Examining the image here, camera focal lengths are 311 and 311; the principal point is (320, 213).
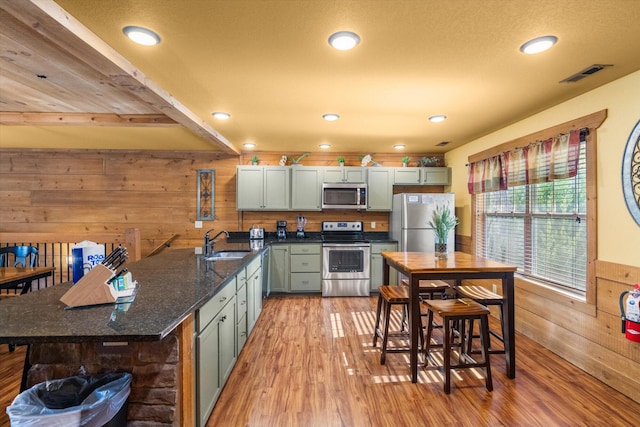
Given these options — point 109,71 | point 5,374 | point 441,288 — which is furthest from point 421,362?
point 5,374

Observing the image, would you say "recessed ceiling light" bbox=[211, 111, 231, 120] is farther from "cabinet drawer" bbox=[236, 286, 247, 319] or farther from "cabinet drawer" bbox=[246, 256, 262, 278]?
"cabinet drawer" bbox=[236, 286, 247, 319]

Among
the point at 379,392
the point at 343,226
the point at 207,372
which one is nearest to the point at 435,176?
the point at 343,226

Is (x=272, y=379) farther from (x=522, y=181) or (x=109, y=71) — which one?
(x=522, y=181)

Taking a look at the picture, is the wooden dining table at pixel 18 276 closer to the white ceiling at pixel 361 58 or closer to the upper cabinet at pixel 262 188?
the white ceiling at pixel 361 58

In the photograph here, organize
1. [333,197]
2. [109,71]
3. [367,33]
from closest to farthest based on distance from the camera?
[367,33]
[109,71]
[333,197]

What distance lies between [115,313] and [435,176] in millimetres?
4742

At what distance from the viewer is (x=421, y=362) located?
2730mm

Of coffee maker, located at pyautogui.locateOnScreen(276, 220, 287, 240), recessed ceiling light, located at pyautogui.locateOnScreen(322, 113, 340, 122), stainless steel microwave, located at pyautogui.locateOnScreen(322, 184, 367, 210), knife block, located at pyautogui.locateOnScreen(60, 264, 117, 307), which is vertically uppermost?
recessed ceiling light, located at pyautogui.locateOnScreen(322, 113, 340, 122)

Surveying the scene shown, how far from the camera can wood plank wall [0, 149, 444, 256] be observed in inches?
204

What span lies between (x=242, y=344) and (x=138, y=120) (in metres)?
2.53

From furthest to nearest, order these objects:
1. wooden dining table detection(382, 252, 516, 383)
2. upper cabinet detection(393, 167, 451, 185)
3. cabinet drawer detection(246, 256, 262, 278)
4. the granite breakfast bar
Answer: upper cabinet detection(393, 167, 451, 185), cabinet drawer detection(246, 256, 262, 278), wooden dining table detection(382, 252, 516, 383), the granite breakfast bar

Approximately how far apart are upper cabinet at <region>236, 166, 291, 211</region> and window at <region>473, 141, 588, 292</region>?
9.71ft

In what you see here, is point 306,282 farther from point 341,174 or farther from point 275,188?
point 341,174

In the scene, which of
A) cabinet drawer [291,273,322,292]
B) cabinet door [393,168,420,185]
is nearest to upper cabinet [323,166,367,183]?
cabinet door [393,168,420,185]
